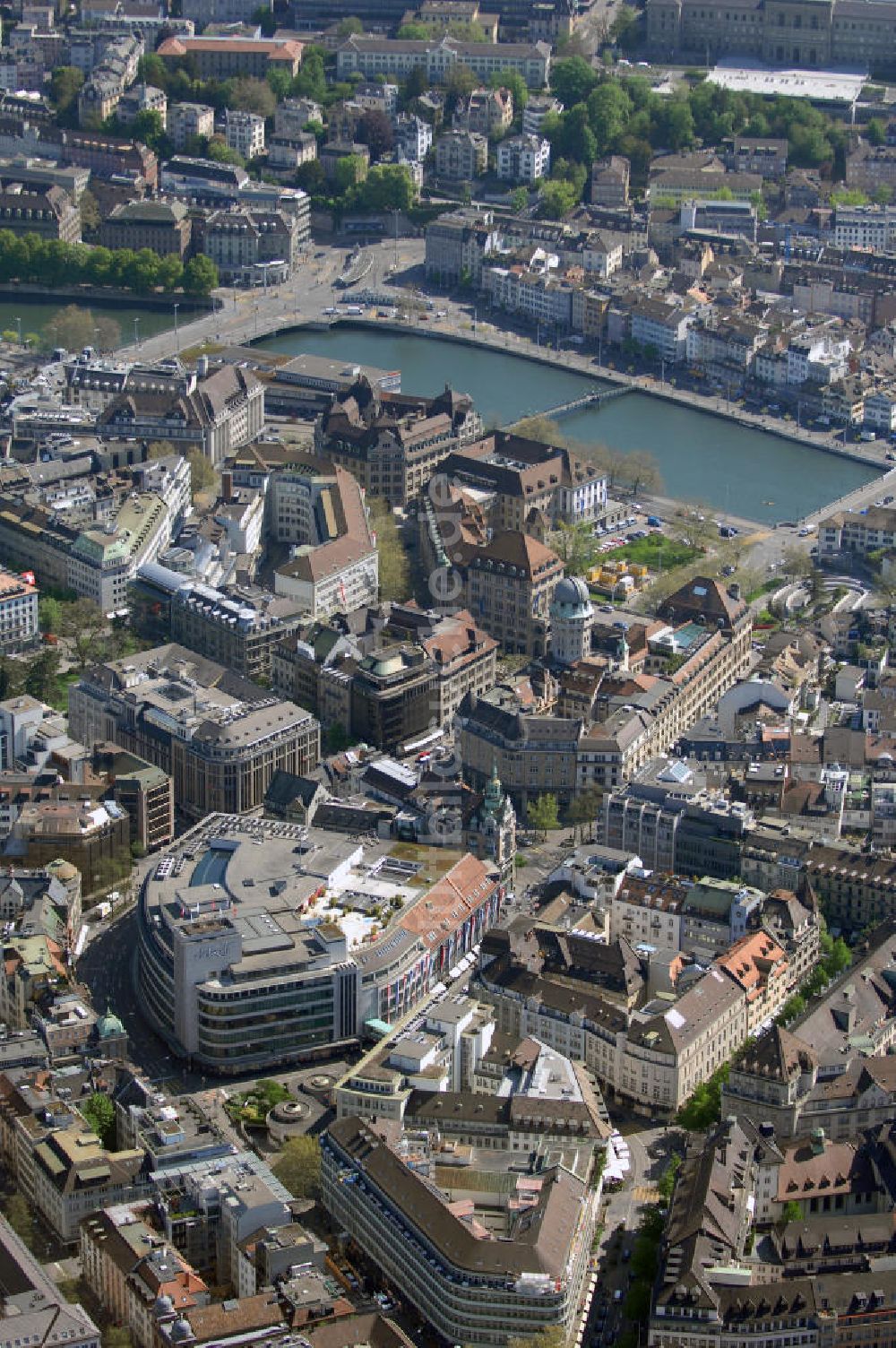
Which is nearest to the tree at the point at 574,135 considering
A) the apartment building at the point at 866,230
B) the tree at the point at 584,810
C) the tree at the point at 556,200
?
the tree at the point at 556,200

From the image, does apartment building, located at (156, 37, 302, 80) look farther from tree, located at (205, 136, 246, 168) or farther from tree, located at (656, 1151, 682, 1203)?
tree, located at (656, 1151, 682, 1203)

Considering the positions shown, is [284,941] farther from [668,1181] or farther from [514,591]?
[514,591]

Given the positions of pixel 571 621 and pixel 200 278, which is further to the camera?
pixel 200 278

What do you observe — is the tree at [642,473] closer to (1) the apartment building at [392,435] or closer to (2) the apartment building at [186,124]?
(1) the apartment building at [392,435]

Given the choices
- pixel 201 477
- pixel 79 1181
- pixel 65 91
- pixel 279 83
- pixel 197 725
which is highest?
pixel 279 83

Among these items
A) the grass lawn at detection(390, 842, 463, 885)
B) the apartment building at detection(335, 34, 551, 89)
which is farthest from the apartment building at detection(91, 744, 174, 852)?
the apartment building at detection(335, 34, 551, 89)

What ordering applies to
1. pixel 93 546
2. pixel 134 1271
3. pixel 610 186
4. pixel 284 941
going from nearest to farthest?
pixel 134 1271
pixel 284 941
pixel 93 546
pixel 610 186

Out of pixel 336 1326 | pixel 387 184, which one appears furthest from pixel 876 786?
pixel 387 184

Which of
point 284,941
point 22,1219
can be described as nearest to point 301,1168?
point 22,1219
